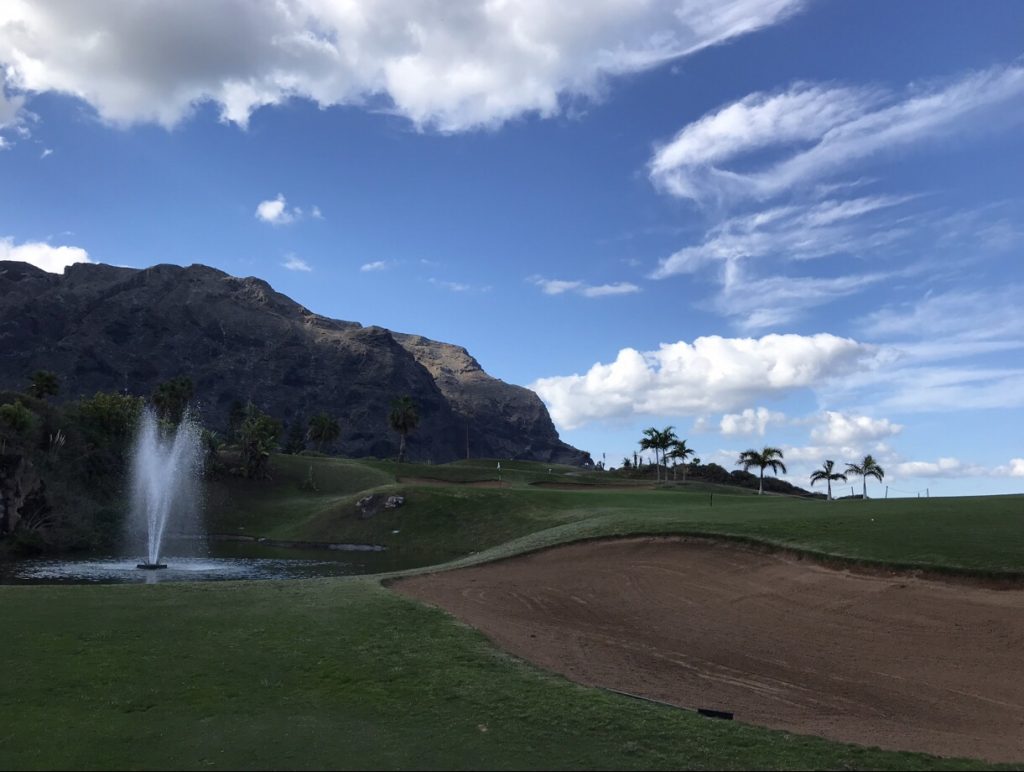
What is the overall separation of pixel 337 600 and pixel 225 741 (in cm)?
1325

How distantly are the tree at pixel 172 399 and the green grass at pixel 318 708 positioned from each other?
90637 millimetres

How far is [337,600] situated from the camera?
2370 cm

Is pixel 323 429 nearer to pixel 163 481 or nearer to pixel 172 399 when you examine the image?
pixel 172 399

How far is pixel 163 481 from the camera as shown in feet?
210

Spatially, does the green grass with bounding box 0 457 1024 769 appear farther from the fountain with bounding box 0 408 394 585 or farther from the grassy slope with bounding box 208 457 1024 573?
the fountain with bounding box 0 408 394 585

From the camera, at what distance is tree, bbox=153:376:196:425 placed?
102088 millimetres

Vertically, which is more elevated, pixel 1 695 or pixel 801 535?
pixel 801 535

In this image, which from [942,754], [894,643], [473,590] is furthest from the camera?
[473,590]

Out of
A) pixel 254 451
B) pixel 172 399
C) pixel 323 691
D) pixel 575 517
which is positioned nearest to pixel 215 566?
pixel 575 517

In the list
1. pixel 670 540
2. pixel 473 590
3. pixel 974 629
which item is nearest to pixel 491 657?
pixel 473 590

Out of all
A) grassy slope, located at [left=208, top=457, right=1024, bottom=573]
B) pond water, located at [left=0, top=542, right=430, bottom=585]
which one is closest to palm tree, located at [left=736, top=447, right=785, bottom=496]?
grassy slope, located at [left=208, top=457, right=1024, bottom=573]

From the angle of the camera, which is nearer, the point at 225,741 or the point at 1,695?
the point at 225,741

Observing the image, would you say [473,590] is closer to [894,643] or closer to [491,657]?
[491,657]

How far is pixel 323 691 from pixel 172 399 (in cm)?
10154
